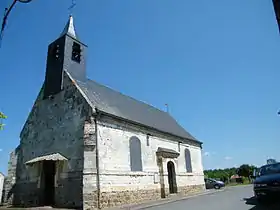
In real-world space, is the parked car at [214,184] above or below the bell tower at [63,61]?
below

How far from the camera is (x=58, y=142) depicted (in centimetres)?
1558

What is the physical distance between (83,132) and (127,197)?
15.9 ft

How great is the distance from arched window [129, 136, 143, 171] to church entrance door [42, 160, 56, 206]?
504 cm

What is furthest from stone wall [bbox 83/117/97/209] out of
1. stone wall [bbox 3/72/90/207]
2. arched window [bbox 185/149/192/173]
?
arched window [bbox 185/149/192/173]

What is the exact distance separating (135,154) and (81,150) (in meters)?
4.11

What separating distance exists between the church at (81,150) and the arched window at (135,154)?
0.01 m

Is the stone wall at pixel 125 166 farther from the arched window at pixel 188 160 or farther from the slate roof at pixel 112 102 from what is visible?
the arched window at pixel 188 160

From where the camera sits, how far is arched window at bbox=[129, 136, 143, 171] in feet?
53.7

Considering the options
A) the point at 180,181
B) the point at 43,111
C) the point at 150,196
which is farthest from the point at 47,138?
the point at 180,181

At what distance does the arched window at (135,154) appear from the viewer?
1636 cm

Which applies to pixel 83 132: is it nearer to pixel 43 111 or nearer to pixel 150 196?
pixel 43 111

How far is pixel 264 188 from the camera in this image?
34.4 ft

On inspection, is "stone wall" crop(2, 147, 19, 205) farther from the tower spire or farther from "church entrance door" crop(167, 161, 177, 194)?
"church entrance door" crop(167, 161, 177, 194)

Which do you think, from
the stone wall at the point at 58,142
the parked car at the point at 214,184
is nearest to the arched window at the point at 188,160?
the parked car at the point at 214,184
